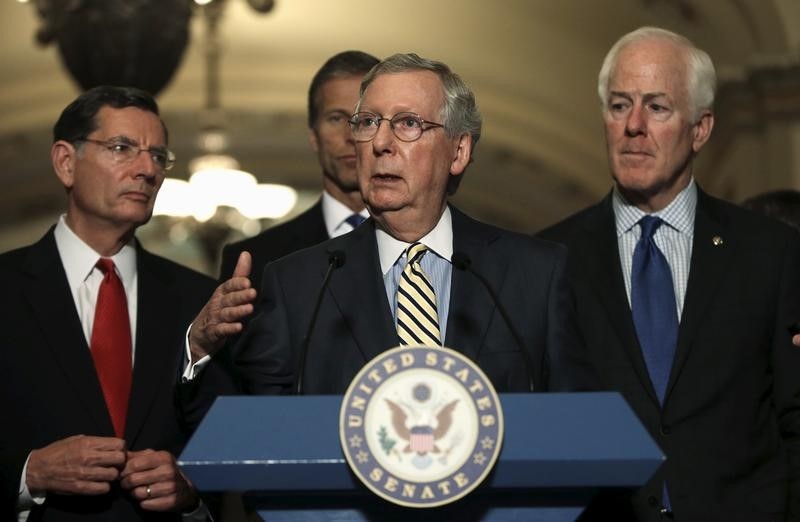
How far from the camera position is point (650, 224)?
3.66 metres

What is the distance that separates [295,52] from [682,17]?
4.29 m

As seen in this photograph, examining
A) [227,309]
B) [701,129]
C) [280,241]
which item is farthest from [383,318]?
[280,241]

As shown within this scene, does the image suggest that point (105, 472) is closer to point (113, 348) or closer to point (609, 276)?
point (113, 348)

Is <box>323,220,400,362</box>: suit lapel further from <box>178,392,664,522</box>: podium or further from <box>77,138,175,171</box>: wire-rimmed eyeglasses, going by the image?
<box>77,138,175,171</box>: wire-rimmed eyeglasses

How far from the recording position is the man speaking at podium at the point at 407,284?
2895mm

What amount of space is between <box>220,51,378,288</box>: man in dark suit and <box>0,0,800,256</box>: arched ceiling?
6588 mm

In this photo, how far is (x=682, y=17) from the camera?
38.5 feet

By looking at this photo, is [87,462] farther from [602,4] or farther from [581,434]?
[602,4]

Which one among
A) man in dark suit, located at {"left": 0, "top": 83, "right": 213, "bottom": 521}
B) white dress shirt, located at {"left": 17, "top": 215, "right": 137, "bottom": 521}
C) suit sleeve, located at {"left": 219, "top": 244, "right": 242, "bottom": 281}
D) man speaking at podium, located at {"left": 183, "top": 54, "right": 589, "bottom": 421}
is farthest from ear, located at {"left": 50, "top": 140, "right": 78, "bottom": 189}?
man speaking at podium, located at {"left": 183, "top": 54, "right": 589, "bottom": 421}

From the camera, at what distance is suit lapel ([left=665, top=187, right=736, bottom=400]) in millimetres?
3455

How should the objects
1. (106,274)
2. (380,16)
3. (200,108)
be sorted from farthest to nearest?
(200,108) → (380,16) → (106,274)

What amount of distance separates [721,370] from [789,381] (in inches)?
6.0

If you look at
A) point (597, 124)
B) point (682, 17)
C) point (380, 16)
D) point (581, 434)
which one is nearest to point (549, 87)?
point (597, 124)

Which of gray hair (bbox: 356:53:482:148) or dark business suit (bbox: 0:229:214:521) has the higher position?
gray hair (bbox: 356:53:482:148)
